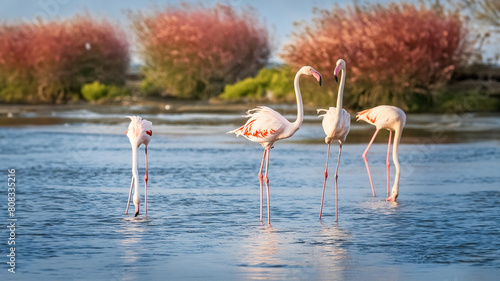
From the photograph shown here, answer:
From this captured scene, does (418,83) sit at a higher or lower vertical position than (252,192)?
higher

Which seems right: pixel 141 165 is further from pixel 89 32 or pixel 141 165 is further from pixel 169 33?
pixel 89 32

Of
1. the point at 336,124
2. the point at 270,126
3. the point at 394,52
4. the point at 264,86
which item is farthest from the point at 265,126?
the point at 264,86

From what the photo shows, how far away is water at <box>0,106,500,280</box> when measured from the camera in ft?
26.3

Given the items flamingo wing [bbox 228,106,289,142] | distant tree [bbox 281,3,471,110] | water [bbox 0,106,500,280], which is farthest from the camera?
distant tree [bbox 281,3,471,110]

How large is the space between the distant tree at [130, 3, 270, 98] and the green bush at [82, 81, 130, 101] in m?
1.22

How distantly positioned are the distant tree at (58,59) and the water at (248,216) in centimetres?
2092

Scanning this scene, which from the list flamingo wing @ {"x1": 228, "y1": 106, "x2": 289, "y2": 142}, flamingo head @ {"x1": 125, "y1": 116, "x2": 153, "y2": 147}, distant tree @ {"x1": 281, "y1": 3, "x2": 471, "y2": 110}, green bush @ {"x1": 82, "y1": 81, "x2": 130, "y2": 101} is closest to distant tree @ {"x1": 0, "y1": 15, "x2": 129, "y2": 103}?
green bush @ {"x1": 82, "y1": 81, "x2": 130, "y2": 101}

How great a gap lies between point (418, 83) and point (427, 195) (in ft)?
54.4

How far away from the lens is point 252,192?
1291 cm

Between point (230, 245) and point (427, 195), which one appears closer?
point (230, 245)

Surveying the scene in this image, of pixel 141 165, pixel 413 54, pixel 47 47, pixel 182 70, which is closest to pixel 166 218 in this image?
pixel 141 165

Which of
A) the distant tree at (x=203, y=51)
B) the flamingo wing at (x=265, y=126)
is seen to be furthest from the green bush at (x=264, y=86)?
the flamingo wing at (x=265, y=126)

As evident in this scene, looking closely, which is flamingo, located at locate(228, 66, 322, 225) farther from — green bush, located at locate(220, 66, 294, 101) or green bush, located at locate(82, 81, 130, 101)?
green bush, located at locate(82, 81, 130, 101)

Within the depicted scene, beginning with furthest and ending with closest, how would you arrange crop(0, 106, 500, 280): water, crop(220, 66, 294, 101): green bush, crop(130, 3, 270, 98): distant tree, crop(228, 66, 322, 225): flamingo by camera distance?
1. crop(130, 3, 270, 98): distant tree
2. crop(220, 66, 294, 101): green bush
3. crop(228, 66, 322, 225): flamingo
4. crop(0, 106, 500, 280): water
